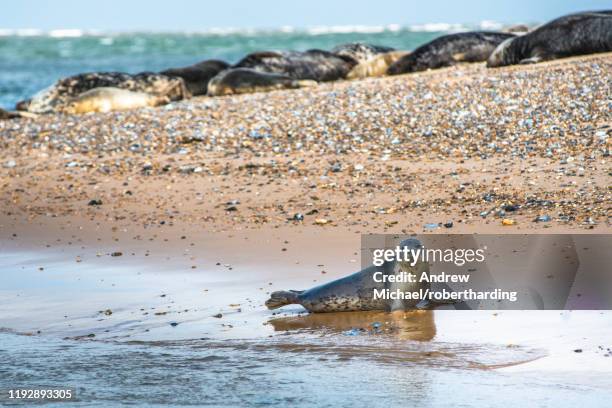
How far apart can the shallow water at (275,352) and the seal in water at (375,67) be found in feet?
45.7

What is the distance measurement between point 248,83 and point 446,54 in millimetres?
4166

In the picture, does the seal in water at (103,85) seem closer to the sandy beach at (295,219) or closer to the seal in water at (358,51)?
the sandy beach at (295,219)

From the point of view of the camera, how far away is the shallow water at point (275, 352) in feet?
15.4

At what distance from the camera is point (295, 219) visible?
Answer: 8.52 metres

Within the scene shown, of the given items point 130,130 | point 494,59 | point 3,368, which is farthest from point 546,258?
point 494,59

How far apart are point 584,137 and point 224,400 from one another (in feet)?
21.0

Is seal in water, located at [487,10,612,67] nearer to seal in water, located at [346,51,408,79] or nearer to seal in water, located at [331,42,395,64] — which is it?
seal in water, located at [346,51,408,79]

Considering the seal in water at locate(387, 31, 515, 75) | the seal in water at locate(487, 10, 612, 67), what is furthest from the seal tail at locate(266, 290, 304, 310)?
the seal in water at locate(387, 31, 515, 75)

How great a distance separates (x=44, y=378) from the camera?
202 inches

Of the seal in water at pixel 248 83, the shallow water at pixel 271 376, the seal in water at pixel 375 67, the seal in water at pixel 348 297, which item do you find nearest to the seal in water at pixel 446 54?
the seal in water at pixel 375 67

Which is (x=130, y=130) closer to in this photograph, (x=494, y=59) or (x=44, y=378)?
(x=494, y=59)

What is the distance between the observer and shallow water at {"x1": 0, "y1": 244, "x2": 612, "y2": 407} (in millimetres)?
4699

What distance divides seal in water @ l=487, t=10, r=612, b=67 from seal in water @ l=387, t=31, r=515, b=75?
8.26ft

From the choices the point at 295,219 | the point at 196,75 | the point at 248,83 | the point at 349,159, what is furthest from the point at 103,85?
the point at 295,219
